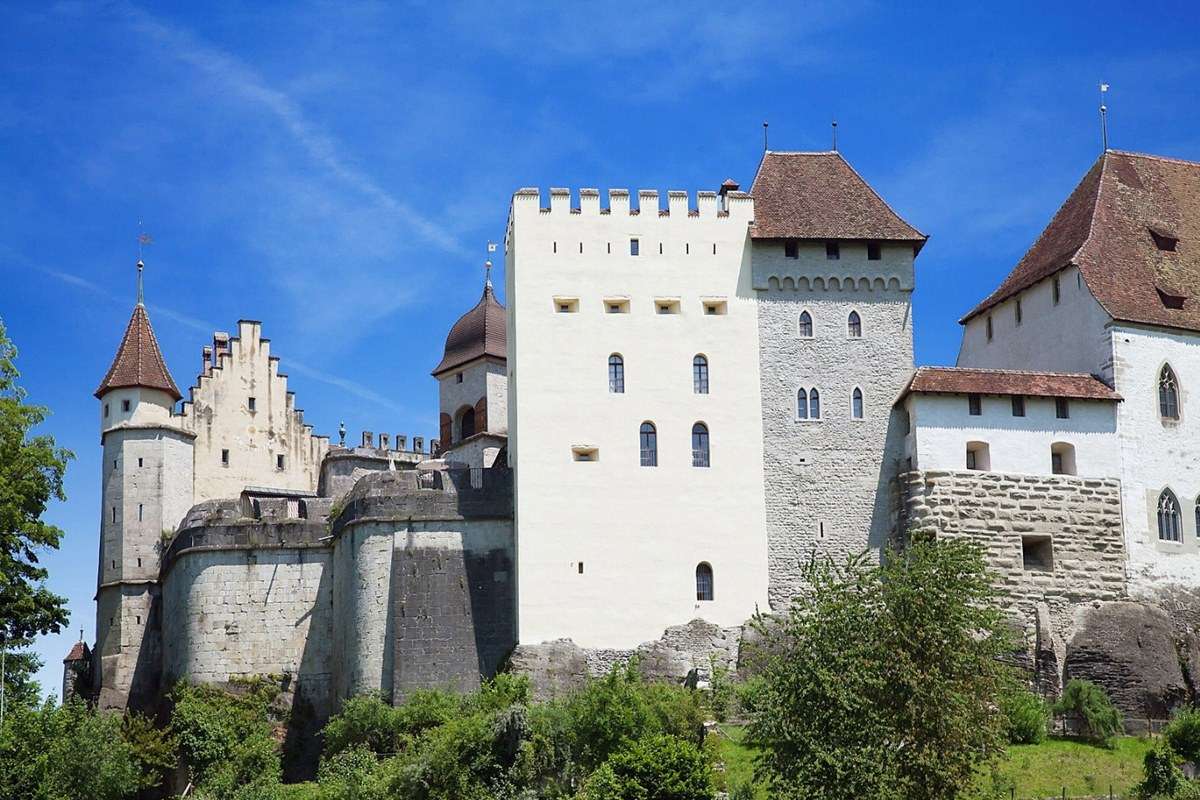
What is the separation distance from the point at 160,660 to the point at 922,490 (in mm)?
27593

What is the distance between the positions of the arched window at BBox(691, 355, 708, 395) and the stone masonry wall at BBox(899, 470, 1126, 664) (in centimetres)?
720

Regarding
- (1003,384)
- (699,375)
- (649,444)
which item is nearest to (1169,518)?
(1003,384)

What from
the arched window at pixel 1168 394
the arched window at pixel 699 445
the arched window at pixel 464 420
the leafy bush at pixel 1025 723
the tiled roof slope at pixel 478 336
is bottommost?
the leafy bush at pixel 1025 723

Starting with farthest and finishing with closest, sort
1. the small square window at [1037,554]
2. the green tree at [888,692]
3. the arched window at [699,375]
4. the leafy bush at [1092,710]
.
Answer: the arched window at [699,375] → the small square window at [1037,554] → the leafy bush at [1092,710] → the green tree at [888,692]

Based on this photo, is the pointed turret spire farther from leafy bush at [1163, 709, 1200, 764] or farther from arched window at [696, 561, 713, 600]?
leafy bush at [1163, 709, 1200, 764]

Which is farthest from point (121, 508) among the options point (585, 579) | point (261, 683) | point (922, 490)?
point (922, 490)

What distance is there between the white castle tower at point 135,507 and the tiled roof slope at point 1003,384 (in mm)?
27337

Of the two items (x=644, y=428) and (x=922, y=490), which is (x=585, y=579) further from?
(x=922, y=490)

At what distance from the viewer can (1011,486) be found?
6050 centimetres

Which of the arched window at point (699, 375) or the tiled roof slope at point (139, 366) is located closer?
the arched window at point (699, 375)

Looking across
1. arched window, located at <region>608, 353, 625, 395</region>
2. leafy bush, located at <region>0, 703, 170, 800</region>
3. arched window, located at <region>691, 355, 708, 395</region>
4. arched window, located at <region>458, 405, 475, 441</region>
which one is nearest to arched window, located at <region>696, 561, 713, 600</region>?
arched window, located at <region>691, 355, 708, 395</region>

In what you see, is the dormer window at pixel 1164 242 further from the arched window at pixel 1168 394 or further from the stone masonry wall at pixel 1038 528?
the stone masonry wall at pixel 1038 528

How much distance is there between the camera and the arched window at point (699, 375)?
61.4 meters

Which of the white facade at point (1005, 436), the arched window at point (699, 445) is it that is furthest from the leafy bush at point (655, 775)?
the white facade at point (1005, 436)
